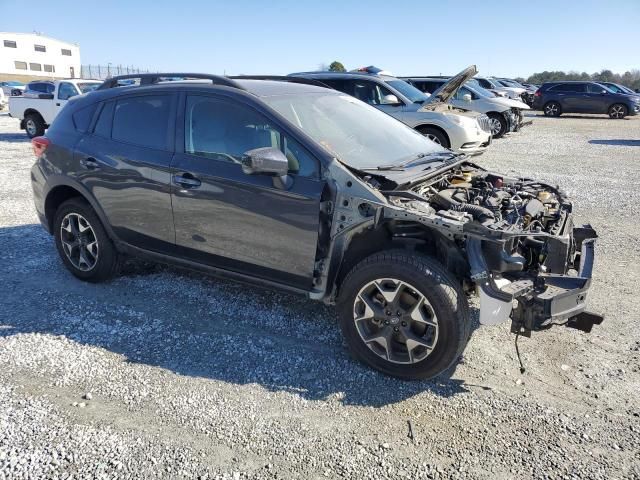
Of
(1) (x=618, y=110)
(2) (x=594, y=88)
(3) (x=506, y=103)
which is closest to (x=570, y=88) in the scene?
(2) (x=594, y=88)

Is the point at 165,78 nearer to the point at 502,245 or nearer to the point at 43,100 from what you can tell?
the point at 502,245

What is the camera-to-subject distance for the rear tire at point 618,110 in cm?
2503

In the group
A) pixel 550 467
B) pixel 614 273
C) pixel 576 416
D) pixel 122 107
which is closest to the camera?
pixel 550 467

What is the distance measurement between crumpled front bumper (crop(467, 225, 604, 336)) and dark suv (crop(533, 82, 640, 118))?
25.6 metres

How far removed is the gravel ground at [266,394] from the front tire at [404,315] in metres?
0.16

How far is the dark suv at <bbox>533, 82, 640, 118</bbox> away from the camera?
2495 cm

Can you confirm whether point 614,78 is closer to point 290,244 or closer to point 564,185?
point 564,185

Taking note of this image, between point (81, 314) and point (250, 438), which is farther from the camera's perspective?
point (81, 314)

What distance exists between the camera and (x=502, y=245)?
123 inches

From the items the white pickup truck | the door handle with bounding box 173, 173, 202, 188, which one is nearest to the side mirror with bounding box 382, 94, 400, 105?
the door handle with bounding box 173, 173, 202, 188

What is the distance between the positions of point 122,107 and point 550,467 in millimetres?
4094

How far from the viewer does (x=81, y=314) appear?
14.0 feet

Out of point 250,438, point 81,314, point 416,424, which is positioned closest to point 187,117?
point 81,314

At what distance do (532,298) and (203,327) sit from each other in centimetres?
237
